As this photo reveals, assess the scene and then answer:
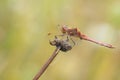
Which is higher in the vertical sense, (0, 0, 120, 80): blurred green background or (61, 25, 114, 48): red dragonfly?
(61, 25, 114, 48): red dragonfly

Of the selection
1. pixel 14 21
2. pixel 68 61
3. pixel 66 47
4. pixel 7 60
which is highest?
pixel 66 47

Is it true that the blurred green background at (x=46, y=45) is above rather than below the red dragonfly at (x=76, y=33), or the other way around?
below

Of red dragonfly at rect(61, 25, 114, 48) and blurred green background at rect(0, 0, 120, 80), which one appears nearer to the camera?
red dragonfly at rect(61, 25, 114, 48)

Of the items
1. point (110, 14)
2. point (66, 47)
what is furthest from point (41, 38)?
point (66, 47)

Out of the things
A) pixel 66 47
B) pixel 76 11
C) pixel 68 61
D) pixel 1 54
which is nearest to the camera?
pixel 66 47

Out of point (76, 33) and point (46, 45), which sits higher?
point (76, 33)

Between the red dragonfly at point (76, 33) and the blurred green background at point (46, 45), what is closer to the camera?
the red dragonfly at point (76, 33)

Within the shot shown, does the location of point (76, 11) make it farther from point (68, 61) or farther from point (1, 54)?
point (1, 54)

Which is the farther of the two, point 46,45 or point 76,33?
point 46,45
